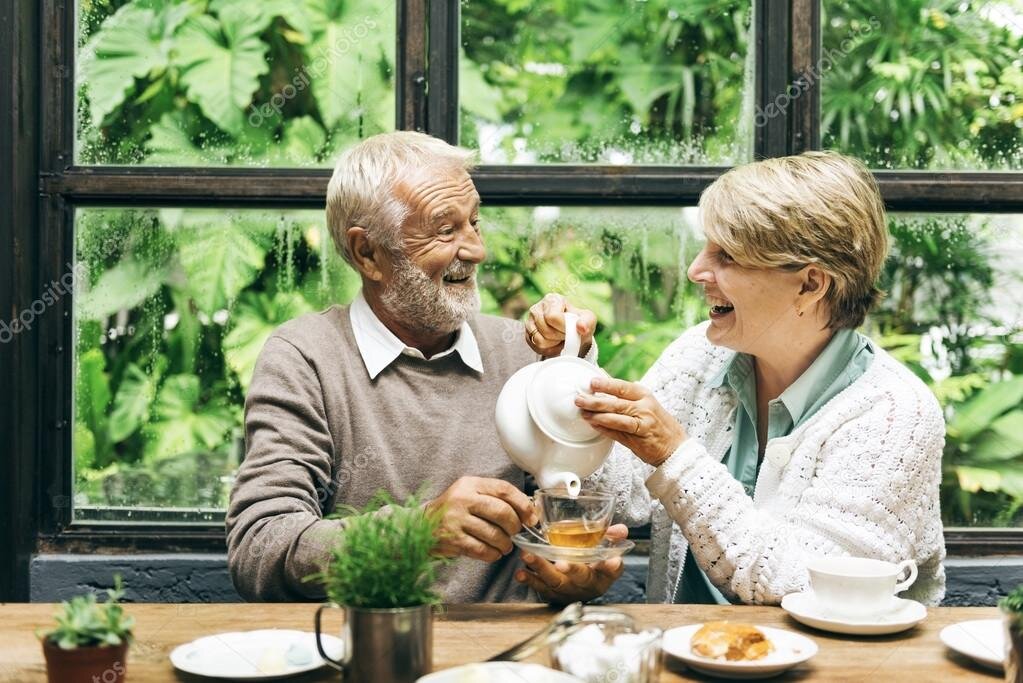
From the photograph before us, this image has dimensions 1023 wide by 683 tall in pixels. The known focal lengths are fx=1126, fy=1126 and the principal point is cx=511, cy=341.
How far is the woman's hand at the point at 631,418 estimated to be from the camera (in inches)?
71.3

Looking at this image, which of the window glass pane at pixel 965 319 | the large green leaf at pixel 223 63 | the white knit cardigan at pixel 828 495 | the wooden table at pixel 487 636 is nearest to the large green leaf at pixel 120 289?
the large green leaf at pixel 223 63

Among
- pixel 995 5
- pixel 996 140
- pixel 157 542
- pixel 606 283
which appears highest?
pixel 995 5

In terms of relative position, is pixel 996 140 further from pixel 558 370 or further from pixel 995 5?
pixel 558 370

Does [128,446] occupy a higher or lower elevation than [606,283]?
lower

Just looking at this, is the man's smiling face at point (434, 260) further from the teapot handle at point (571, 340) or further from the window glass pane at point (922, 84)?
the window glass pane at point (922, 84)

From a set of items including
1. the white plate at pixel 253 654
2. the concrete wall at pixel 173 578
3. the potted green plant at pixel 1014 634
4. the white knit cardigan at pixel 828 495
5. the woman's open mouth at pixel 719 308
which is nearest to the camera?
the potted green plant at pixel 1014 634

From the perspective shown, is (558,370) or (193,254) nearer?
(558,370)

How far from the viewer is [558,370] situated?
183 cm

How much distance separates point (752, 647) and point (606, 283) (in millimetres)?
1297

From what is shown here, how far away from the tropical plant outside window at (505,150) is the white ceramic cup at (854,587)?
1.08m

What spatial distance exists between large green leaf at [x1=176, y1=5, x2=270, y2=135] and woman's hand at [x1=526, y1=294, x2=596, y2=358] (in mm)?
964

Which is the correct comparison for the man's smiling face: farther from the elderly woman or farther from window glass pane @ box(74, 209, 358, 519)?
window glass pane @ box(74, 209, 358, 519)

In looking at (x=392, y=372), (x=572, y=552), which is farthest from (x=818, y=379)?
(x=392, y=372)

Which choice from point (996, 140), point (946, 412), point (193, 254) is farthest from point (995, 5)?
point (193, 254)
